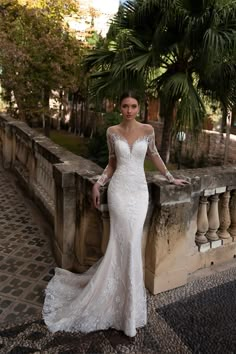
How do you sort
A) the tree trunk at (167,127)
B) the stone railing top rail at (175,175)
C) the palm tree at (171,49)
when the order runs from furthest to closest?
1. the tree trunk at (167,127)
2. the palm tree at (171,49)
3. the stone railing top rail at (175,175)

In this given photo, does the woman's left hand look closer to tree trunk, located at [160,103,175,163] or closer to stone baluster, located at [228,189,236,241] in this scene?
stone baluster, located at [228,189,236,241]

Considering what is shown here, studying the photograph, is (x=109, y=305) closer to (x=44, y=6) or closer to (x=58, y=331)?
(x=58, y=331)

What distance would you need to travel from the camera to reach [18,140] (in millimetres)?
6176

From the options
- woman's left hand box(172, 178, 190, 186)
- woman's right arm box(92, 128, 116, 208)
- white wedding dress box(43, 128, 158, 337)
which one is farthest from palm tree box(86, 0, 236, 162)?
white wedding dress box(43, 128, 158, 337)

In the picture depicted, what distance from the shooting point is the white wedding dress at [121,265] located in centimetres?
233

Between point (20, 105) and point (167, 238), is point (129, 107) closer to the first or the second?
point (167, 238)

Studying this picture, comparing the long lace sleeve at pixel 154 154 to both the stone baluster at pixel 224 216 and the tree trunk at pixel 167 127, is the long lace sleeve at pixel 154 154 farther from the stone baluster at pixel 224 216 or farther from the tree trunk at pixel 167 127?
the tree trunk at pixel 167 127

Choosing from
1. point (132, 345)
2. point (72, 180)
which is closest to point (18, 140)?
point (72, 180)

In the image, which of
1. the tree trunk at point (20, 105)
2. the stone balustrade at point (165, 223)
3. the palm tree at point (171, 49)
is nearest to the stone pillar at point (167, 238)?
the stone balustrade at point (165, 223)

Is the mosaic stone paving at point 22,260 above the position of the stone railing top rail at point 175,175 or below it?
below

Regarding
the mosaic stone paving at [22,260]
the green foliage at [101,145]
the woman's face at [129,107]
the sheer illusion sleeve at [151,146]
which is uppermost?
the woman's face at [129,107]

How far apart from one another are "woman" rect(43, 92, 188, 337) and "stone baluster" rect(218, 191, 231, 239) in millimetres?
1023

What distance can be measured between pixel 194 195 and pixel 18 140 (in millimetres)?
4381

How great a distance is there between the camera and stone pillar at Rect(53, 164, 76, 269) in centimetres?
303
